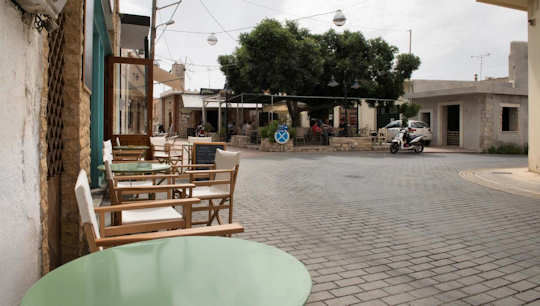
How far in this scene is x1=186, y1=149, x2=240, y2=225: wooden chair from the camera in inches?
148

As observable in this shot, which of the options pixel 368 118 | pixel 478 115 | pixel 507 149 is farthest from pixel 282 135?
pixel 368 118

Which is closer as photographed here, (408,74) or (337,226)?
(337,226)

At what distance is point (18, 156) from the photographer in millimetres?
1618

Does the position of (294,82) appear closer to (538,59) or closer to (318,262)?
(538,59)

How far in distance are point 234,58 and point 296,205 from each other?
14890mm

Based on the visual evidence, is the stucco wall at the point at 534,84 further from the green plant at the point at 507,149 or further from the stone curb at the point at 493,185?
the green plant at the point at 507,149

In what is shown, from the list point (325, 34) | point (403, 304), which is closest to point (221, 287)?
point (403, 304)

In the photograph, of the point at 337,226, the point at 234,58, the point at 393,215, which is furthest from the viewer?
the point at 234,58

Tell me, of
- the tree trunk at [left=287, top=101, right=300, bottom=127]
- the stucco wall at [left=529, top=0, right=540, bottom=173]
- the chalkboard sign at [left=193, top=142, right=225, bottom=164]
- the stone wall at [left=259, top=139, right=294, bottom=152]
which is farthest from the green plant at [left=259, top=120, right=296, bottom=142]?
the chalkboard sign at [left=193, top=142, right=225, bottom=164]

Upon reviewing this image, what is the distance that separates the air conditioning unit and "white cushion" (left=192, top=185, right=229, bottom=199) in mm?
2290

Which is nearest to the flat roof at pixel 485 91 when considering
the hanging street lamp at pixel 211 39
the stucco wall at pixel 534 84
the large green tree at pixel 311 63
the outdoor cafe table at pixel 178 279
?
the large green tree at pixel 311 63

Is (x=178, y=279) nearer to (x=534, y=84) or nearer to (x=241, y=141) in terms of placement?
(x=534, y=84)

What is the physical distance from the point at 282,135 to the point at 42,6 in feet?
45.3

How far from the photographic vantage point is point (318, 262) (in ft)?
9.92
